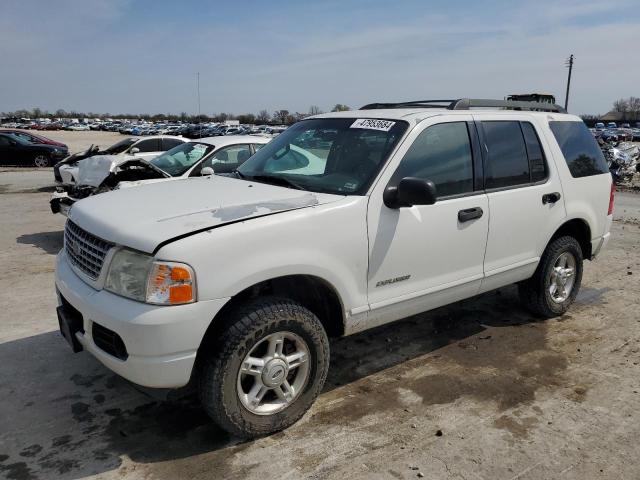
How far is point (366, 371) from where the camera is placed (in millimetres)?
4113

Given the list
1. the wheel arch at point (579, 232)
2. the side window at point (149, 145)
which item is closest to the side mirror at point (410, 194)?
the wheel arch at point (579, 232)

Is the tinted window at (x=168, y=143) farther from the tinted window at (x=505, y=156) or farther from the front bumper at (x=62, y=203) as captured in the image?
the tinted window at (x=505, y=156)

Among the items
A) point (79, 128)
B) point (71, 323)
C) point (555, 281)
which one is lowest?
point (555, 281)

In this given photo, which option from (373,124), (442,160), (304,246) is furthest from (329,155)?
(304,246)

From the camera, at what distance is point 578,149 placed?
5.09m

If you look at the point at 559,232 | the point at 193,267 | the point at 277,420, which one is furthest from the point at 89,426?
the point at 559,232

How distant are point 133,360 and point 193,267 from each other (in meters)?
0.57

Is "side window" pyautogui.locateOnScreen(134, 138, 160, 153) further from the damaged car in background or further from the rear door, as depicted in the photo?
the rear door

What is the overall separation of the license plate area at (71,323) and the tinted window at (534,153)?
365 cm

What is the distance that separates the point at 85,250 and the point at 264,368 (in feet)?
4.22

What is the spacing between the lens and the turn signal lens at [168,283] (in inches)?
107

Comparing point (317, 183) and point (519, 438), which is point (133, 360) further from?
point (519, 438)

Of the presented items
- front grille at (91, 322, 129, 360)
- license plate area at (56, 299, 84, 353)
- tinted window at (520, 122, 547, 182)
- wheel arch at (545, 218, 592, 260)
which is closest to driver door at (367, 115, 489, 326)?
tinted window at (520, 122, 547, 182)

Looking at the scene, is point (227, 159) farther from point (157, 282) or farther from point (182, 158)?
point (157, 282)
